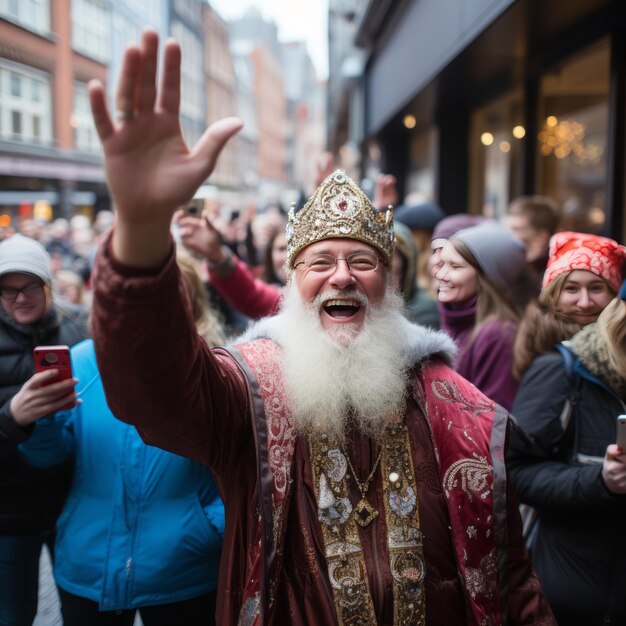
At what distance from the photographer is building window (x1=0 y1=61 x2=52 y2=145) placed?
11.5 m

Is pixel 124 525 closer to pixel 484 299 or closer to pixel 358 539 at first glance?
pixel 358 539

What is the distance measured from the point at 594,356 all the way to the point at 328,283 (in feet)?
3.03

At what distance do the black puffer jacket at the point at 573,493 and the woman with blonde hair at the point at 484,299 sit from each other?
62cm

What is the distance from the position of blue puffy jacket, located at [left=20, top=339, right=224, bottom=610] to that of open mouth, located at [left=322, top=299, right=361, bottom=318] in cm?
80

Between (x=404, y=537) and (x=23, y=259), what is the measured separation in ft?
6.14

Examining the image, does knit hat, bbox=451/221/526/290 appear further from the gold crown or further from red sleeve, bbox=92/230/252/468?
red sleeve, bbox=92/230/252/468

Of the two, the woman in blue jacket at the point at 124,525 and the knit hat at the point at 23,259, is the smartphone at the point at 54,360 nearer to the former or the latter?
the woman in blue jacket at the point at 124,525

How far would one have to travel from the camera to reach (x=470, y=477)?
1842 millimetres

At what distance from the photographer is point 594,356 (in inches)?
87.2

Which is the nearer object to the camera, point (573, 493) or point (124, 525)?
point (573, 493)

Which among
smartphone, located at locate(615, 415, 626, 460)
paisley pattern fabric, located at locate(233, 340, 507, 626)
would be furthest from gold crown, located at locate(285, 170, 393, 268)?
smartphone, located at locate(615, 415, 626, 460)

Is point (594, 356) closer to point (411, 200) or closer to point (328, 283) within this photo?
point (328, 283)

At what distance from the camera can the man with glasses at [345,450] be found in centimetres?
170

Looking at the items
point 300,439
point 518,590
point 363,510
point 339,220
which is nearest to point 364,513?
point 363,510
